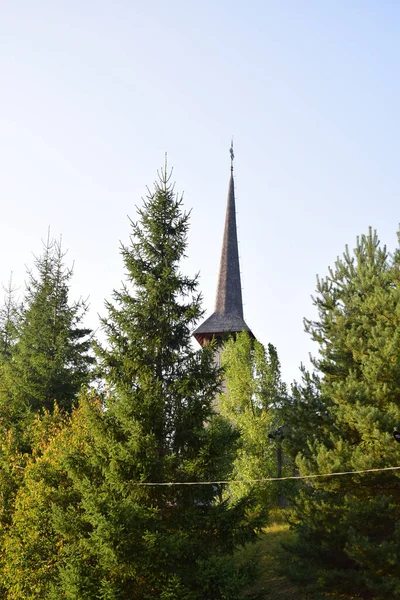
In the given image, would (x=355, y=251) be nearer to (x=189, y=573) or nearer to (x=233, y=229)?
(x=189, y=573)

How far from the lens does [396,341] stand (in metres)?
17.2

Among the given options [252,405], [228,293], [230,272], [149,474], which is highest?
[230,272]

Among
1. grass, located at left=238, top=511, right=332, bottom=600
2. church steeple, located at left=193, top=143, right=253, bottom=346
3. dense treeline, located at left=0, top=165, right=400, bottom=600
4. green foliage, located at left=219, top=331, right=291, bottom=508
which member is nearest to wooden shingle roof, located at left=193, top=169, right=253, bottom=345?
church steeple, located at left=193, top=143, right=253, bottom=346

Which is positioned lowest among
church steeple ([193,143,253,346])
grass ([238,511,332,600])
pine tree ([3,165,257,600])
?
grass ([238,511,332,600])

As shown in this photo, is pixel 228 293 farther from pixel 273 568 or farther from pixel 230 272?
pixel 273 568

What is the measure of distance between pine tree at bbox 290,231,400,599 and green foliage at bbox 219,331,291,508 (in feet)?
31.6

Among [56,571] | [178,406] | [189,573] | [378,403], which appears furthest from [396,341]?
[56,571]

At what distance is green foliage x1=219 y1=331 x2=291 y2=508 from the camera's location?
95.0 feet

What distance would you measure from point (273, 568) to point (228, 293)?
30.6m

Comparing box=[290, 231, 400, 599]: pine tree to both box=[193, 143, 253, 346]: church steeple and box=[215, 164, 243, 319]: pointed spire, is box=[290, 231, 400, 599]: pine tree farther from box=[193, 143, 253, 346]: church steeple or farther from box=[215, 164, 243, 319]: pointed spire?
box=[215, 164, 243, 319]: pointed spire

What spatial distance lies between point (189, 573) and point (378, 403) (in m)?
7.00

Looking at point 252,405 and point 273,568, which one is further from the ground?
point 252,405

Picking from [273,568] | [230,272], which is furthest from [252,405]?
[230,272]

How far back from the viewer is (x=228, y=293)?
166 ft
